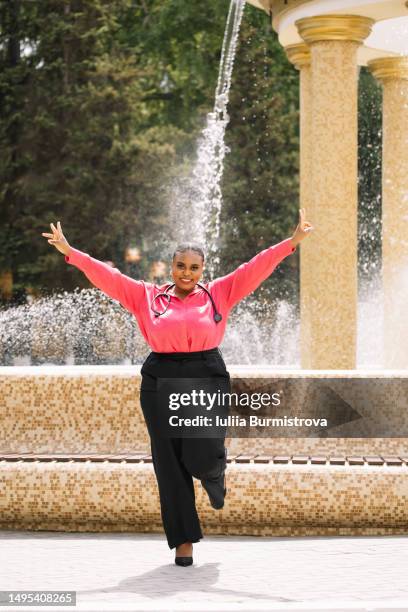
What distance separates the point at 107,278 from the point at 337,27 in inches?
244

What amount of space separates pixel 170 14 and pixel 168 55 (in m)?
2.36

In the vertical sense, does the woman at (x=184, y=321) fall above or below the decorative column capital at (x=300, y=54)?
below

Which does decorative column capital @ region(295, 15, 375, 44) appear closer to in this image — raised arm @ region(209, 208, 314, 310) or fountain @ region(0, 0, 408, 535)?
fountain @ region(0, 0, 408, 535)

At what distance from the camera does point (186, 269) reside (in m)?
6.93

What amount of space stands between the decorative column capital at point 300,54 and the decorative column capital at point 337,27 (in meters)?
1.40

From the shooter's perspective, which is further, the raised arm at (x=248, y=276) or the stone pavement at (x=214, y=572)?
the raised arm at (x=248, y=276)

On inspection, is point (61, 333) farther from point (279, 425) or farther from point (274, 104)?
point (279, 425)

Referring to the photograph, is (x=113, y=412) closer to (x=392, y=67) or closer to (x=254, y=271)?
(x=254, y=271)

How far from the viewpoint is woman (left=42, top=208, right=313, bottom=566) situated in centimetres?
689

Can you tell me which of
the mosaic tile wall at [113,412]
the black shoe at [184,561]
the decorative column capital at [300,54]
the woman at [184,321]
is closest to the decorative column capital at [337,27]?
the decorative column capital at [300,54]

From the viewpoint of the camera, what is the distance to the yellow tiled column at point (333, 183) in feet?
41.0

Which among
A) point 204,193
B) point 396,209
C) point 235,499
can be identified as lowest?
point 235,499

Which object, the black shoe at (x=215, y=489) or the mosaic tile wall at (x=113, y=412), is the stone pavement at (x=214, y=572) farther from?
the mosaic tile wall at (x=113, y=412)

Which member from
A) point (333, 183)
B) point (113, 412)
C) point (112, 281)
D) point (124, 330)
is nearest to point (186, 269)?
point (112, 281)
